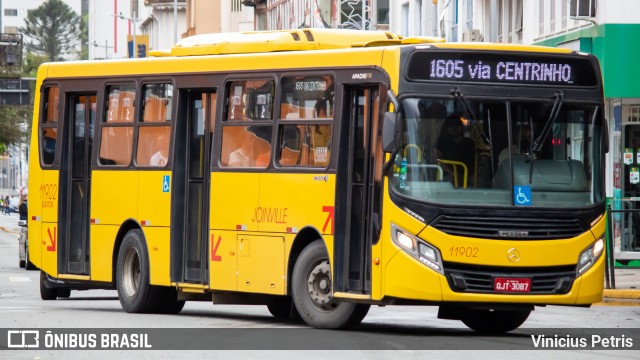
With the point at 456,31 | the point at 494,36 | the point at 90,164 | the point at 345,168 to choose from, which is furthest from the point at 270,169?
the point at 456,31

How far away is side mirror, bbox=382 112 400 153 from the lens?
16.5 metres

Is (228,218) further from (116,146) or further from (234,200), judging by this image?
(116,146)

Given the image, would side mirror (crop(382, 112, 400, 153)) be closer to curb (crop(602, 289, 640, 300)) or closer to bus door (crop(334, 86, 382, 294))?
bus door (crop(334, 86, 382, 294))

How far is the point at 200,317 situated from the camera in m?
20.5

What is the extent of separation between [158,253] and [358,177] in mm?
4098

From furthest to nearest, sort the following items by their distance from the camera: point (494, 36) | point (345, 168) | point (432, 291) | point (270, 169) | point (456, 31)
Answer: point (456, 31) → point (494, 36) → point (270, 169) → point (345, 168) → point (432, 291)

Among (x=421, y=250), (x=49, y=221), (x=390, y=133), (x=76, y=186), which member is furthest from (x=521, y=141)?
(x=49, y=221)

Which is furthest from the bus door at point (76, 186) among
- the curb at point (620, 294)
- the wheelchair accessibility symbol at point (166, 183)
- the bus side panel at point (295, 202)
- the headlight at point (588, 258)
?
the curb at point (620, 294)

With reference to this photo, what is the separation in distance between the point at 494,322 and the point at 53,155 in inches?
288

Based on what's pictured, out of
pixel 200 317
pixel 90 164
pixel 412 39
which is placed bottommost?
pixel 200 317

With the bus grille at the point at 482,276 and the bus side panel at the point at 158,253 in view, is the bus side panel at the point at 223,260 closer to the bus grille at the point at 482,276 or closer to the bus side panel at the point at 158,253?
the bus side panel at the point at 158,253

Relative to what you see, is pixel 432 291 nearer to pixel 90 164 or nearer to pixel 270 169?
pixel 270 169

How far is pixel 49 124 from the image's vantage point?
76.1 ft

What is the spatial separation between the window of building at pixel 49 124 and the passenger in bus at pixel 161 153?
8.22 feet
